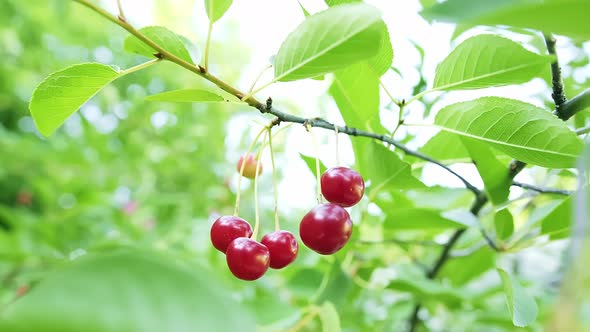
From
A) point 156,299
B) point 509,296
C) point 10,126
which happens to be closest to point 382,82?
point 509,296

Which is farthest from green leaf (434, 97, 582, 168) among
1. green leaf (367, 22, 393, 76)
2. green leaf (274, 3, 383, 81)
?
green leaf (274, 3, 383, 81)

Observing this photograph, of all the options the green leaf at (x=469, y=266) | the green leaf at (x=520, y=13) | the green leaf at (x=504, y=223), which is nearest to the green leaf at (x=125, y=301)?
the green leaf at (x=520, y=13)

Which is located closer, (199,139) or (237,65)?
(199,139)

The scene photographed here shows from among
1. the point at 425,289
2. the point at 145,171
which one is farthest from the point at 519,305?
the point at 145,171

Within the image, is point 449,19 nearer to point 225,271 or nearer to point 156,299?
point 156,299

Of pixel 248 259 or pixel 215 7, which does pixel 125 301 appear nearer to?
pixel 248 259

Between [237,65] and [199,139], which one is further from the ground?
[237,65]
